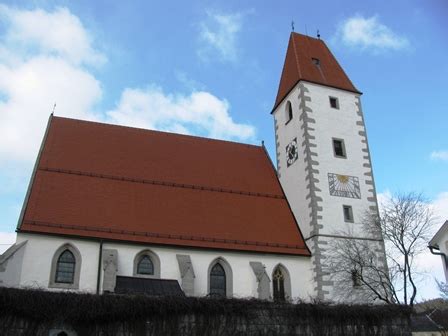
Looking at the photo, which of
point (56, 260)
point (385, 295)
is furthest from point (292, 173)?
point (56, 260)

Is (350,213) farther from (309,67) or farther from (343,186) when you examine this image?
(309,67)

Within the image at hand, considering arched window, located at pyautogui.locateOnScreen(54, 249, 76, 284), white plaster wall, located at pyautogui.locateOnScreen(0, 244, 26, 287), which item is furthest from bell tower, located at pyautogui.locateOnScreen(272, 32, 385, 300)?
white plaster wall, located at pyautogui.locateOnScreen(0, 244, 26, 287)

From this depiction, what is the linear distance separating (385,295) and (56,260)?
11.7 metres

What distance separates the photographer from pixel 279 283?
722 inches

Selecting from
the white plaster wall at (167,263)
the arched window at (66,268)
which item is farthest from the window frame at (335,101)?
the arched window at (66,268)

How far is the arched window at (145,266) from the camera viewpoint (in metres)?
16.8

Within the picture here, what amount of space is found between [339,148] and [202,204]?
6.95 metres

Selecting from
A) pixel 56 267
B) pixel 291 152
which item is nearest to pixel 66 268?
pixel 56 267

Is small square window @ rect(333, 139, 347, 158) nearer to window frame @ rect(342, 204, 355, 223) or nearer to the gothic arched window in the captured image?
window frame @ rect(342, 204, 355, 223)

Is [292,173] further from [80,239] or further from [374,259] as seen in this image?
[80,239]

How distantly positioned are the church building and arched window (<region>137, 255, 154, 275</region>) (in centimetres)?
4

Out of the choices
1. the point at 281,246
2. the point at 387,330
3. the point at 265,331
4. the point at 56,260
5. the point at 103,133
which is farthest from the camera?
the point at 103,133

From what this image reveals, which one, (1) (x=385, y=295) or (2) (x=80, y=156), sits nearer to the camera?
(1) (x=385, y=295)

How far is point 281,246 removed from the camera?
1878 centimetres
